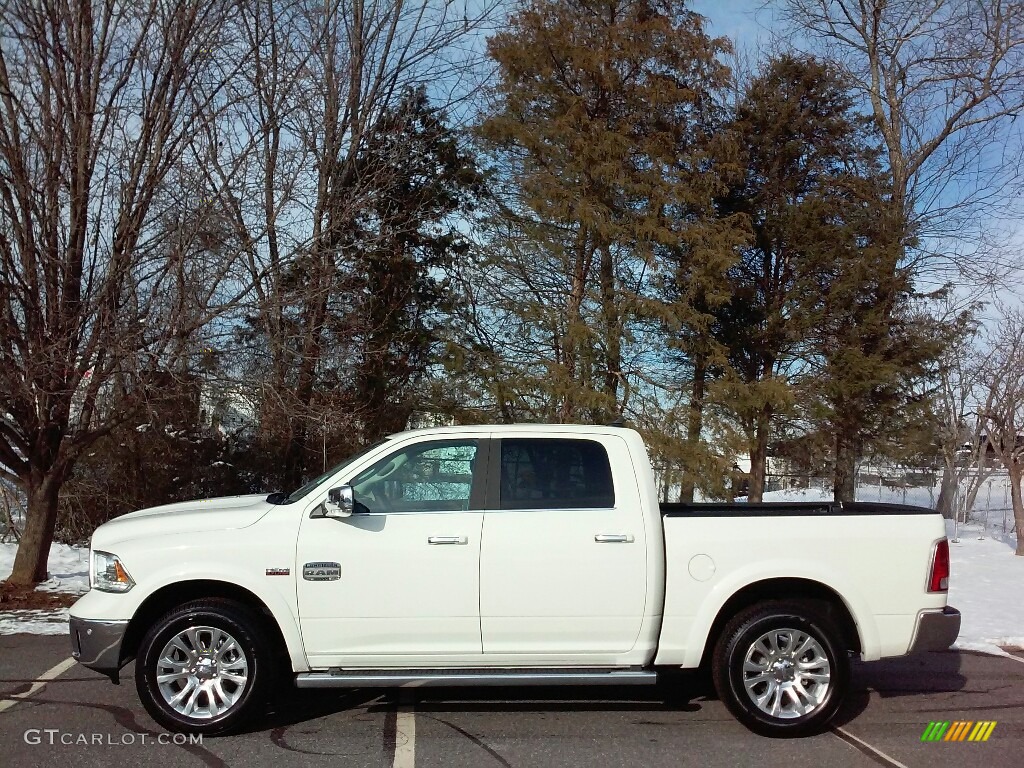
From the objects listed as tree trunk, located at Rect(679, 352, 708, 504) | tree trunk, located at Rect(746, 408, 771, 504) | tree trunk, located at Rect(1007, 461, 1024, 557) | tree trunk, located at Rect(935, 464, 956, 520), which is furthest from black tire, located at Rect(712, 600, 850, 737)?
tree trunk, located at Rect(935, 464, 956, 520)

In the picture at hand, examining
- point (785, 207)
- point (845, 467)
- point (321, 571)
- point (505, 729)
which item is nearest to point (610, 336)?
point (785, 207)

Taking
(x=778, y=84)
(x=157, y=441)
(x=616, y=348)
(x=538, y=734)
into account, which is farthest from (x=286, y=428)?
(x=778, y=84)

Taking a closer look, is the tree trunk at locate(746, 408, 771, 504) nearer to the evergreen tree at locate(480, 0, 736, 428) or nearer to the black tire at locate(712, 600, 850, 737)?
the evergreen tree at locate(480, 0, 736, 428)

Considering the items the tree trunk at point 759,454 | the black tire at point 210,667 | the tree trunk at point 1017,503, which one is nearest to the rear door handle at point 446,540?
the black tire at point 210,667

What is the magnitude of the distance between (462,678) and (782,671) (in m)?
1.94

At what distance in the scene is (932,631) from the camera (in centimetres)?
525

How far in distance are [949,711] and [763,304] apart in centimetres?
1142

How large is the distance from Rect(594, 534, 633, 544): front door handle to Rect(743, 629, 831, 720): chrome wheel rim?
0.99 meters

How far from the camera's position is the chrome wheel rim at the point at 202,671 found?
5082 mm

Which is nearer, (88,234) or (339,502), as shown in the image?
(339,502)

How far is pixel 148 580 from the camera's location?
16.7ft

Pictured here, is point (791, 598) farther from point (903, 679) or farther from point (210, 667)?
point (210, 667)

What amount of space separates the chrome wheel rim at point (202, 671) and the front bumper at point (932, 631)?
401 cm

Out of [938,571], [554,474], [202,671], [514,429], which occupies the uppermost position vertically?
[514,429]
